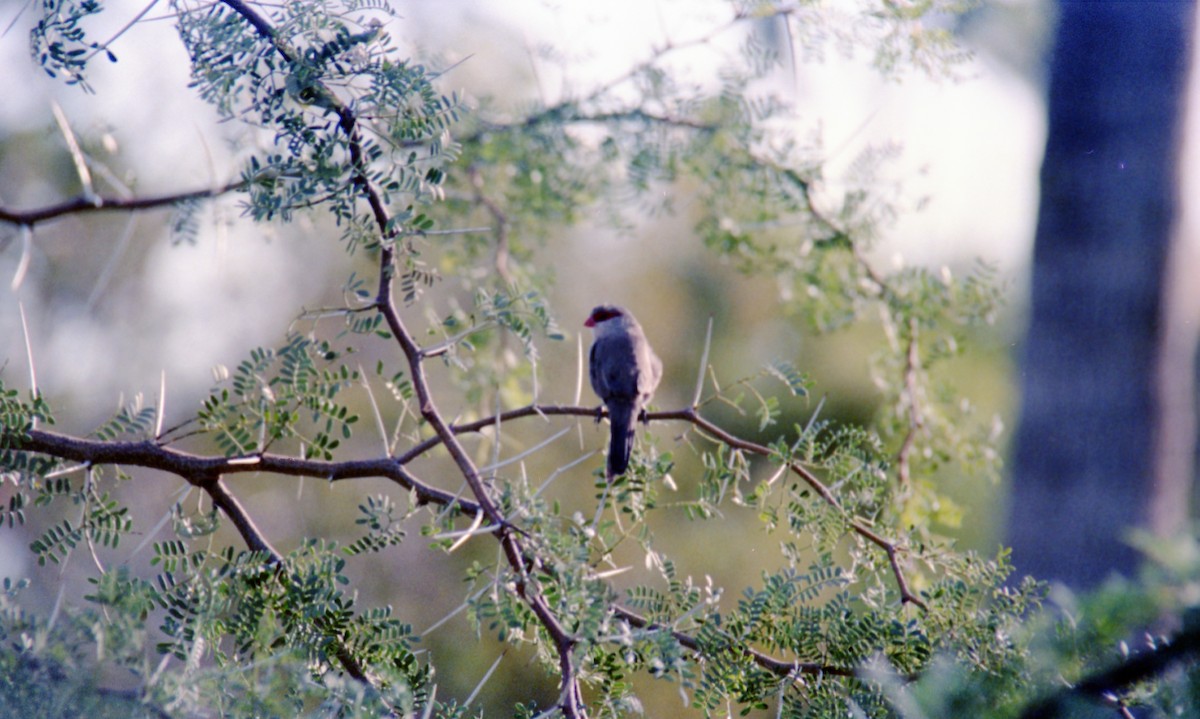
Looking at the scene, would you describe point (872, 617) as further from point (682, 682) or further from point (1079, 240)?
point (1079, 240)

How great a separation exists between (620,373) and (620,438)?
813mm

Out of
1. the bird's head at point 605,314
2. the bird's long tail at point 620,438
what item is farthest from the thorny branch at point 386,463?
the bird's head at point 605,314

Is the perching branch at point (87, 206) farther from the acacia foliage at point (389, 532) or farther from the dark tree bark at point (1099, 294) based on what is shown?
the dark tree bark at point (1099, 294)

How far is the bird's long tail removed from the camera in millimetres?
3244

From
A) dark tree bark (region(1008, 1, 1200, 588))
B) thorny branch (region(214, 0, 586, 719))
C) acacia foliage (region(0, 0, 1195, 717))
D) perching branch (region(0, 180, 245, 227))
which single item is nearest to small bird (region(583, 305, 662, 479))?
acacia foliage (region(0, 0, 1195, 717))

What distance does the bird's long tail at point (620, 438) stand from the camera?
3.24 m

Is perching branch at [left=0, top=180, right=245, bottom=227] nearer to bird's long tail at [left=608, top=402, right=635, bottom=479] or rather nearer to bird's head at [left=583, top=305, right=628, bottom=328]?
bird's long tail at [left=608, top=402, right=635, bottom=479]

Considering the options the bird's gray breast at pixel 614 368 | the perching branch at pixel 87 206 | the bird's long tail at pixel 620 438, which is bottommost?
the bird's long tail at pixel 620 438

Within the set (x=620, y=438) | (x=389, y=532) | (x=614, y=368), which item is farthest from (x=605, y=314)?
(x=389, y=532)

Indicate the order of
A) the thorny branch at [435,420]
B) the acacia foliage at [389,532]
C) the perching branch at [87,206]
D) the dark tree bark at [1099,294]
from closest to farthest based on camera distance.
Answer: the acacia foliage at [389,532] → the thorny branch at [435,420] → the perching branch at [87,206] → the dark tree bark at [1099,294]

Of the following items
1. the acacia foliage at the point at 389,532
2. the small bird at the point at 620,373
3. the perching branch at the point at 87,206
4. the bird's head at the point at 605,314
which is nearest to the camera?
the acacia foliage at the point at 389,532

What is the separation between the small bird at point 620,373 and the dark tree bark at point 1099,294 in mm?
3257

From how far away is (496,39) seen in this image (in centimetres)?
595

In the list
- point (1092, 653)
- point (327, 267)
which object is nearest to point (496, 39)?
point (1092, 653)
